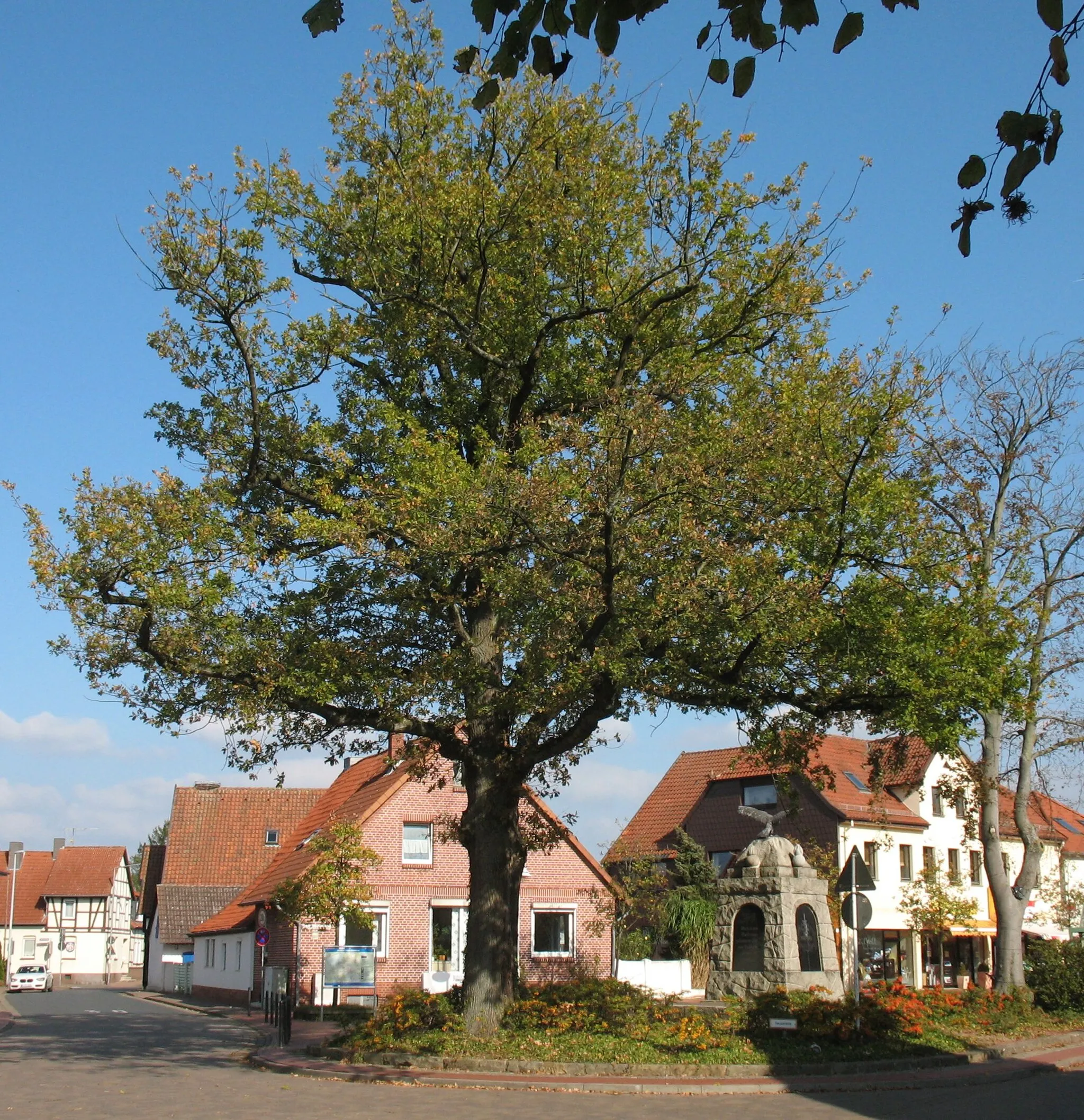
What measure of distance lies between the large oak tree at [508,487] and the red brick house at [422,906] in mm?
16465

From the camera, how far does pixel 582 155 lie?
1670 centimetres

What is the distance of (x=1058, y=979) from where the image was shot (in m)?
27.2

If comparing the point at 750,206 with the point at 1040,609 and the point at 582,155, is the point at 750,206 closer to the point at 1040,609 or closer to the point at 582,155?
the point at 582,155

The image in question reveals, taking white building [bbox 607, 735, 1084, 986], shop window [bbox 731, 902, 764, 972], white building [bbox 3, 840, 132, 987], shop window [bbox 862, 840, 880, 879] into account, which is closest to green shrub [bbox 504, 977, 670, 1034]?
shop window [bbox 731, 902, 764, 972]

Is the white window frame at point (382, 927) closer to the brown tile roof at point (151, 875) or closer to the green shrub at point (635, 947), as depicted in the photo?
the green shrub at point (635, 947)

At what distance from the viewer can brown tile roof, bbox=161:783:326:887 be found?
4912cm

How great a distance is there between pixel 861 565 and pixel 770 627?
238 cm

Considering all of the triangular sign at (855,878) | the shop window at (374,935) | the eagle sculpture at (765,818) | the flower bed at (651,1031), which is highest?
the eagle sculpture at (765,818)

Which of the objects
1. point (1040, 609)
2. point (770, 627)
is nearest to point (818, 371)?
point (770, 627)

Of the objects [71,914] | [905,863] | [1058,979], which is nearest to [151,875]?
[71,914]

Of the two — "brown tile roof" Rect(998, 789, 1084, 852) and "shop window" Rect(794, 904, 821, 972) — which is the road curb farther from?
"brown tile roof" Rect(998, 789, 1084, 852)

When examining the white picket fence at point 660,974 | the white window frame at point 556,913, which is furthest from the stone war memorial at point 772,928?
the white window frame at point 556,913

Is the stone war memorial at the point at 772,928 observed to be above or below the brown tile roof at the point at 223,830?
below

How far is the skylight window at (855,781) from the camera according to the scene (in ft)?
150
